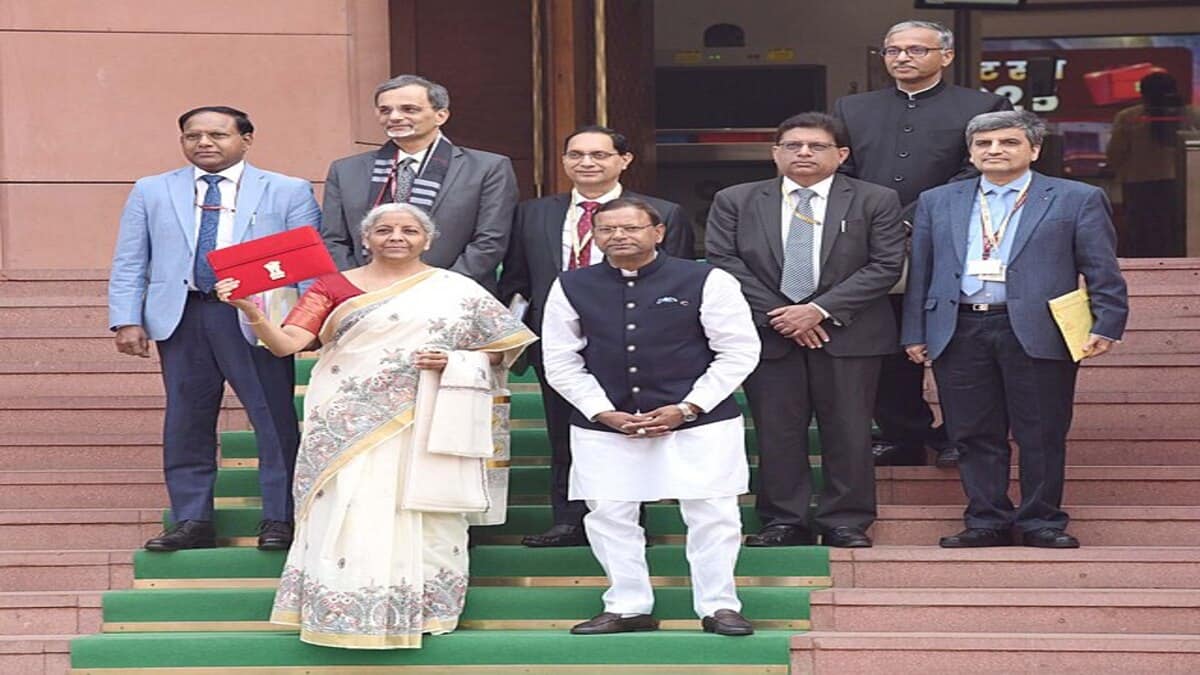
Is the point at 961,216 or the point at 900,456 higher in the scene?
the point at 961,216

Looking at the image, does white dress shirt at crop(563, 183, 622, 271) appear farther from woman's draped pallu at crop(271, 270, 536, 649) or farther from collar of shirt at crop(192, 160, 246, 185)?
collar of shirt at crop(192, 160, 246, 185)

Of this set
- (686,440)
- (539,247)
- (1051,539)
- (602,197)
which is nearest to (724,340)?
(686,440)

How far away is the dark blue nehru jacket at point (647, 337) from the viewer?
773cm

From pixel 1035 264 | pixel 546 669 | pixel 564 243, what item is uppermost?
pixel 564 243

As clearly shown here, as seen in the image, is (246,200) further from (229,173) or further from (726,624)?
(726,624)

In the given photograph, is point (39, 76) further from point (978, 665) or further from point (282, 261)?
point (978, 665)

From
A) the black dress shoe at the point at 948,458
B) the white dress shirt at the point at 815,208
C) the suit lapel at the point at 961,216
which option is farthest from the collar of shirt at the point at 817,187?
the black dress shoe at the point at 948,458

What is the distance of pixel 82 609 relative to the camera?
8164 mm

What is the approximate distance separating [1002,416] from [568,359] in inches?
62.4

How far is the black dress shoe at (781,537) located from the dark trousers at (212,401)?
1679 millimetres

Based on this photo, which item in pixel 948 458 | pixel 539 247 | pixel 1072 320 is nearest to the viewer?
pixel 1072 320

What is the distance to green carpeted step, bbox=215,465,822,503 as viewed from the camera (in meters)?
8.84

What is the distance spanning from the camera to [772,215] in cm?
831

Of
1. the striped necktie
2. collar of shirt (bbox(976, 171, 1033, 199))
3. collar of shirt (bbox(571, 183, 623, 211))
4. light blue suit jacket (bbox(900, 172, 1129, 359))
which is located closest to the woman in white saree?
collar of shirt (bbox(571, 183, 623, 211))
